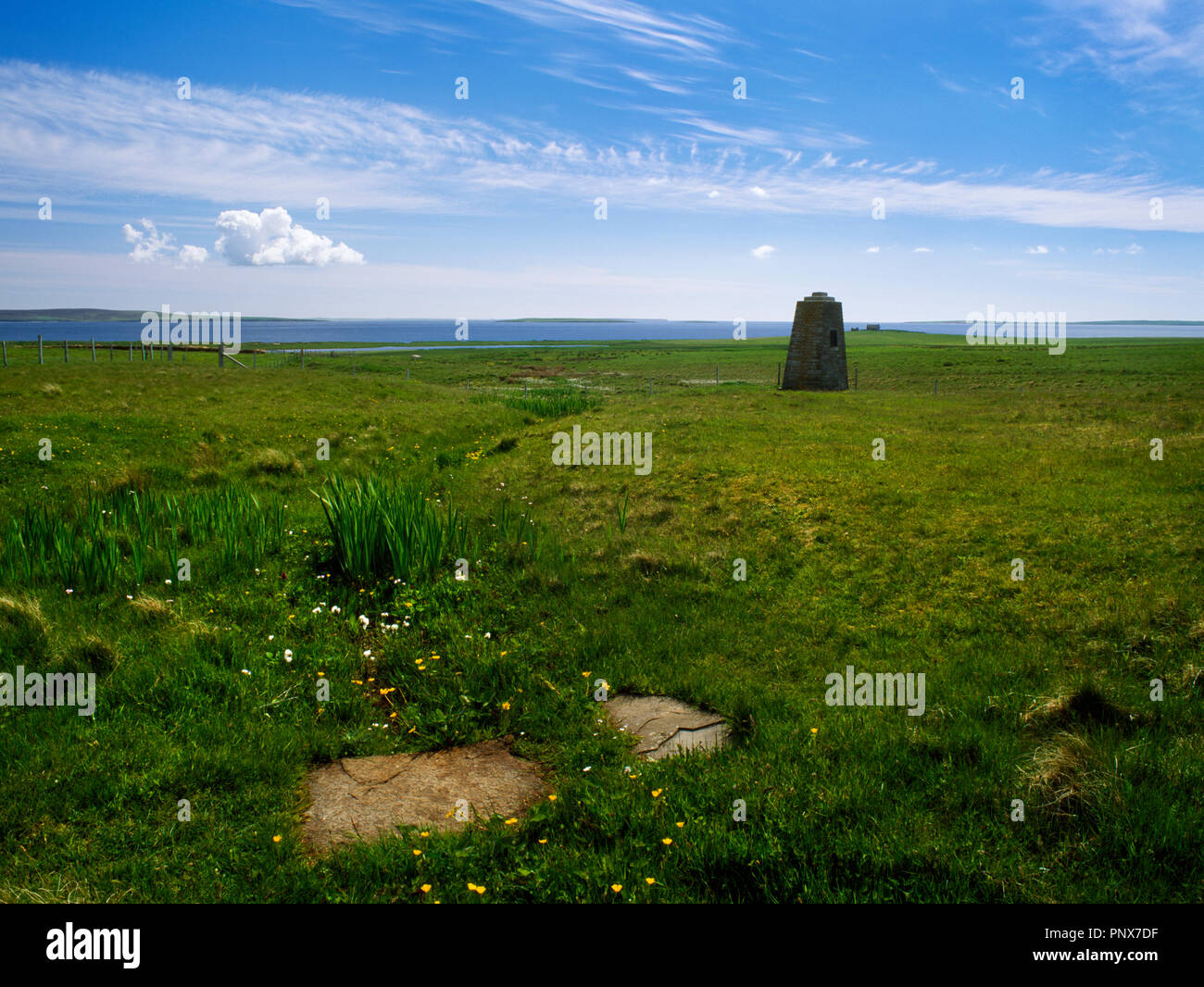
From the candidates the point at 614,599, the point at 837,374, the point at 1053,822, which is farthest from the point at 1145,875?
the point at 837,374

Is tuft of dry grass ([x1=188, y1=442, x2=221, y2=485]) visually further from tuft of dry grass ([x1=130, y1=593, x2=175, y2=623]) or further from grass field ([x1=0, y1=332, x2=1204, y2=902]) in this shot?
tuft of dry grass ([x1=130, y1=593, x2=175, y2=623])

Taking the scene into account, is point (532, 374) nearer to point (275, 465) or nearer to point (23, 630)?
point (275, 465)

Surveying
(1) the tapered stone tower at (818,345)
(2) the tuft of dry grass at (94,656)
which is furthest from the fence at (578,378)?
(2) the tuft of dry grass at (94,656)

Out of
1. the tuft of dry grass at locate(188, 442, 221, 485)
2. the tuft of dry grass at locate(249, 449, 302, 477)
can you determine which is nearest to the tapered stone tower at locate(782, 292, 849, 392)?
the tuft of dry grass at locate(249, 449, 302, 477)

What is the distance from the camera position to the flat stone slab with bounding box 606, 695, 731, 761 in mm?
5750

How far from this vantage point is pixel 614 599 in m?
8.91

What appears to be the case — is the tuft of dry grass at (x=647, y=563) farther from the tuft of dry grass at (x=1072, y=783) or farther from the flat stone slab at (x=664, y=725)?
the tuft of dry grass at (x=1072, y=783)

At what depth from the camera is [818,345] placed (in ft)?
130

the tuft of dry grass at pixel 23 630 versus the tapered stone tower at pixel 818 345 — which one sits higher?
the tapered stone tower at pixel 818 345

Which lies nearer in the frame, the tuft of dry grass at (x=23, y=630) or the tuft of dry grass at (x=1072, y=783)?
the tuft of dry grass at (x=1072, y=783)

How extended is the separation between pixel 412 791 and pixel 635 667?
8.44 feet

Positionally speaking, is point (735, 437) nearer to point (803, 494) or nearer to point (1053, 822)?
point (803, 494)

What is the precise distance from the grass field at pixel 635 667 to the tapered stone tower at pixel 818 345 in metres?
24.1

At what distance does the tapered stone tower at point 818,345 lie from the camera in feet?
130
